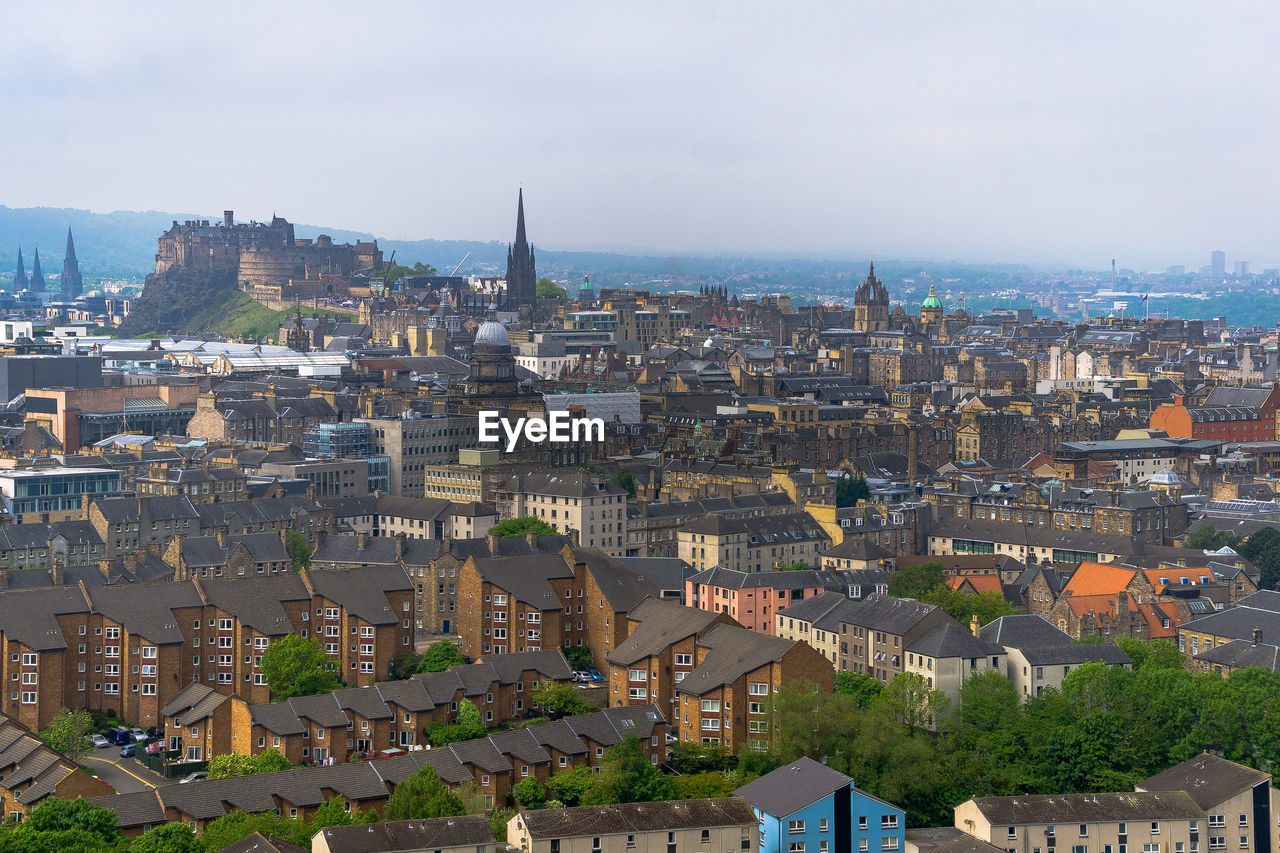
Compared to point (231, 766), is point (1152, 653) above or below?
above

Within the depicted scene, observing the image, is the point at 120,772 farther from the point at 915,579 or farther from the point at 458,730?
the point at 915,579

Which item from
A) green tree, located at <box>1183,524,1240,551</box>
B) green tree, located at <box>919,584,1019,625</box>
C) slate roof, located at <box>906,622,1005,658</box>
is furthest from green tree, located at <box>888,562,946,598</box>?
green tree, located at <box>1183,524,1240,551</box>

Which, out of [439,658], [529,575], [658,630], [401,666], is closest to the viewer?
[658,630]

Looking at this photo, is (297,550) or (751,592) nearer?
(751,592)

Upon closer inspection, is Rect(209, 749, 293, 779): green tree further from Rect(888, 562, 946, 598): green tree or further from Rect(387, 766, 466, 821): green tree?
Rect(888, 562, 946, 598): green tree

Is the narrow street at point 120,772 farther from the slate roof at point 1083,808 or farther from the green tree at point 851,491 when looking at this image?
the green tree at point 851,491

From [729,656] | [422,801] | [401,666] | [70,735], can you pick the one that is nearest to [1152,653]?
[729,656]

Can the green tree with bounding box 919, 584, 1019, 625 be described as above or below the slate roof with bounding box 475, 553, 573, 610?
below
